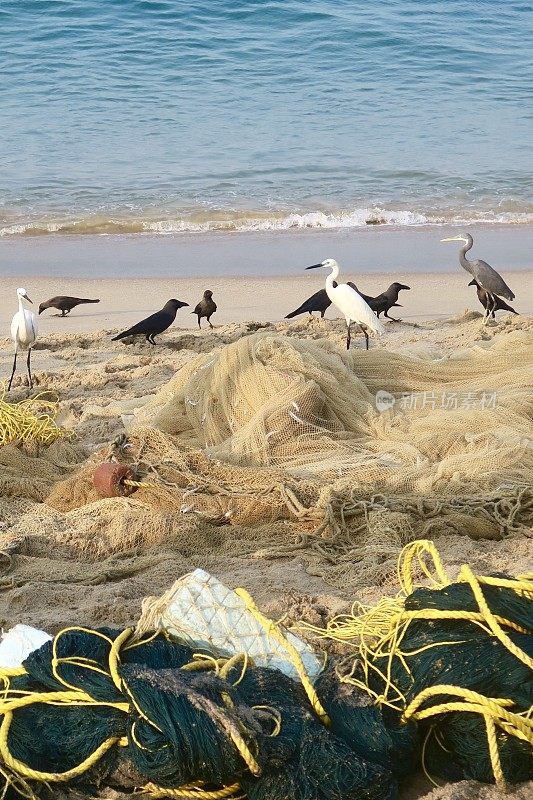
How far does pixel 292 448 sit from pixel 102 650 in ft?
8.20

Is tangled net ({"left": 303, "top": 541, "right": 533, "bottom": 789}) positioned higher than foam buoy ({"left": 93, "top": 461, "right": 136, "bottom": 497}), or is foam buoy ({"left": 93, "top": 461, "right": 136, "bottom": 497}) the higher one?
→ tangled net ({"left": 303, "top": 541, "right": 533, "bottom": 789})

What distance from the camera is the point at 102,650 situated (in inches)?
104

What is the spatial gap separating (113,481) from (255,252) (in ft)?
26.8

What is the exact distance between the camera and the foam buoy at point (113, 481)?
463 centimetres

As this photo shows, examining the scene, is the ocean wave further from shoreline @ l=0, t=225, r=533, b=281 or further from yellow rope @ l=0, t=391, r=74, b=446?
yellow rope @ l=0, t=391, r=74, b=446

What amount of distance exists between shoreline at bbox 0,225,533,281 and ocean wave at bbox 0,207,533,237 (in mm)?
265

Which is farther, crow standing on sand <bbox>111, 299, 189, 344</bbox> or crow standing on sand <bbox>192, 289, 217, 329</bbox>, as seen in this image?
crow standing on sand <bbox>192, 289, 217, 329</bbox>

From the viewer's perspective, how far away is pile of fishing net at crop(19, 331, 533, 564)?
14.2ft

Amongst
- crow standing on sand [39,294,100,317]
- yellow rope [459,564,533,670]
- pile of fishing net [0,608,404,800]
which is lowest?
crow standing on sand [39,294,100,317]

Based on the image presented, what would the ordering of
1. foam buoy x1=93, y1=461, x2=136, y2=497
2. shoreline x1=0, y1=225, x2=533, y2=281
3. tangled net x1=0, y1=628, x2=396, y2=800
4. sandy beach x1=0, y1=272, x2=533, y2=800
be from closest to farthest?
tangled net x1=0, y1=628, x2=396, y2=800
sandy beach x1=0, y1=272, x2=533, y2=800
foam buoy x1=93, y1=461, x2=136, y2=497
shoreline x1=0, y1=225, x2=533, y2=281

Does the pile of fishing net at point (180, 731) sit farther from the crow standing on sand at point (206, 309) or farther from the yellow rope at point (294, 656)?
the crow standing on sand at point (206, 309)

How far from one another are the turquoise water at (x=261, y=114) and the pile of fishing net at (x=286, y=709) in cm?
1186

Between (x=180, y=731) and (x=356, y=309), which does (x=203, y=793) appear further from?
(x=356, y=309)

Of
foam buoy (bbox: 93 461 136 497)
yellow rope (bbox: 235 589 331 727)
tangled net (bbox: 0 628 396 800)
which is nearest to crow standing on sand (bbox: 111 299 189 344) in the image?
foam buoy (bbox: 93 461 136 497)
